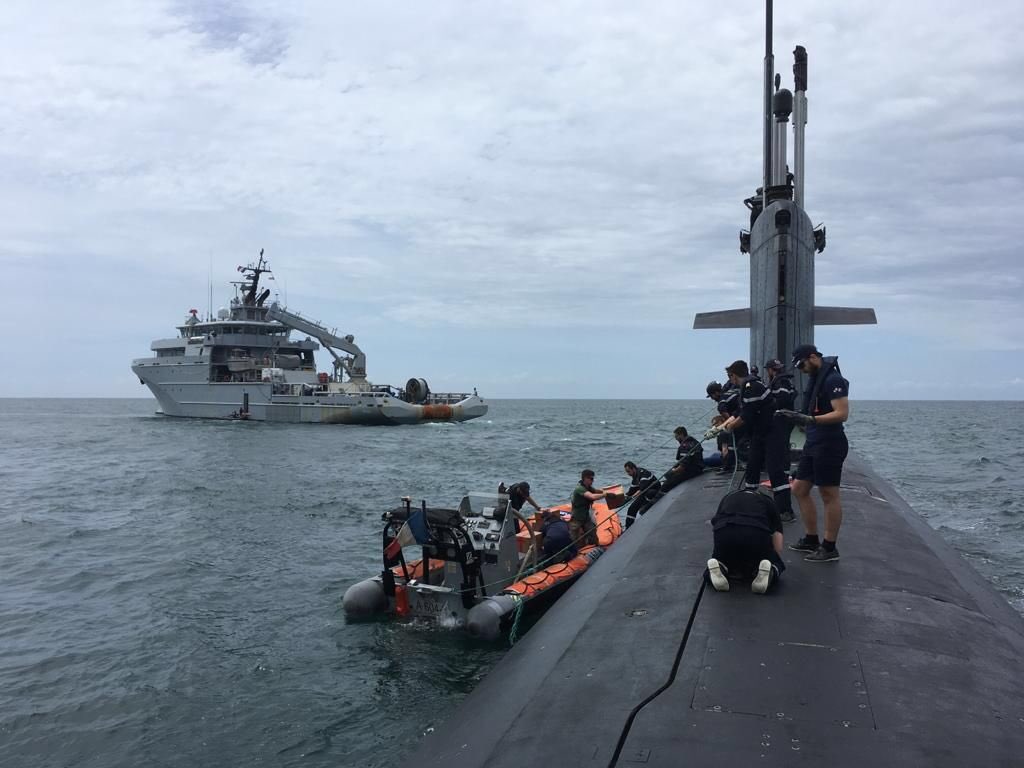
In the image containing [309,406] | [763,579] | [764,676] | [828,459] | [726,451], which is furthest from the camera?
[309,406]

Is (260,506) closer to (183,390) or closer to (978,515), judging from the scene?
(978,515)

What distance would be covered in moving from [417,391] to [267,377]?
12119 mm

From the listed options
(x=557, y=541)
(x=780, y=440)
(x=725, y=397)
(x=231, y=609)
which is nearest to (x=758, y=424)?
(x=780, y=440)

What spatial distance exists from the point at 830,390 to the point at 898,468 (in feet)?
95.7

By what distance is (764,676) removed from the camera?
14.6 ft

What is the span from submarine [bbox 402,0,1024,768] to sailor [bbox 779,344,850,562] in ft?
1.31

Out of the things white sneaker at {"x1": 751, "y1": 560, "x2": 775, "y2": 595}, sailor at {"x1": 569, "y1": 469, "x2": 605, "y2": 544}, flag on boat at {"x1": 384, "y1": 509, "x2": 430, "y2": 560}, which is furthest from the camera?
sailor at {"x1": 569, "y1": 469, "x2": 605, "y2": 544}

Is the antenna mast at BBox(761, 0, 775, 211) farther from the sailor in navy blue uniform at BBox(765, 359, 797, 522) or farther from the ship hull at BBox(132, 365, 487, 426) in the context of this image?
the ship hull at BBox(132, 365, 487, 426)

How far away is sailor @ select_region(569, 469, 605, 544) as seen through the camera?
11.7 meters

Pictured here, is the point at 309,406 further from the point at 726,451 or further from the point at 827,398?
the point at 827,398

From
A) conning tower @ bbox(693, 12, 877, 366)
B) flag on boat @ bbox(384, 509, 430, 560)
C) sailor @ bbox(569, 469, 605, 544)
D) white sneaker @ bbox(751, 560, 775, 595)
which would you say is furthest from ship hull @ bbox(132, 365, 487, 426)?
white sneaker @ bbox(751, 560, 775, 595)

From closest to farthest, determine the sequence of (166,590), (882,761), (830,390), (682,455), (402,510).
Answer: (882,761) → (830,390) → (402,510) → (682,455) → (166,590)

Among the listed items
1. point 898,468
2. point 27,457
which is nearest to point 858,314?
point 898,468

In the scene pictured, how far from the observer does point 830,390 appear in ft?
21.8
